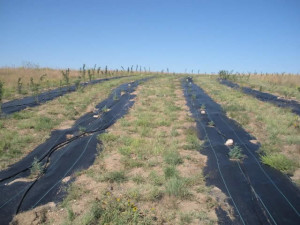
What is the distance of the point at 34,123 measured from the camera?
8.99 meters

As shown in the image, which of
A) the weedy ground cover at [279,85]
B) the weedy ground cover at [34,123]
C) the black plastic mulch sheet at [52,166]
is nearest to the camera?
the black plastic mulch sheet at [52,166]

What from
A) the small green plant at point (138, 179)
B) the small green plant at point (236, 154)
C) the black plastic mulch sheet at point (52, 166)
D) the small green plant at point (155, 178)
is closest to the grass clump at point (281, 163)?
the small green plant at point (236, 154)

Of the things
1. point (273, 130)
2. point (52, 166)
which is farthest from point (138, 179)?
point (273, 130)

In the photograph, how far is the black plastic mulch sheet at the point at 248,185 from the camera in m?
4.21

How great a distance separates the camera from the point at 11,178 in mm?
5516

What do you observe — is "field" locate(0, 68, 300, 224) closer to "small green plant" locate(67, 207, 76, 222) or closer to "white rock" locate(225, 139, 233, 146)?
"small green plant" locate(67, 207, 76, 222)

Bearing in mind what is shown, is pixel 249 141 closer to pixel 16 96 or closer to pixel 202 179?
pixel 202 179

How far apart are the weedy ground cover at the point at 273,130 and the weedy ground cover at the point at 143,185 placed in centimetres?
182

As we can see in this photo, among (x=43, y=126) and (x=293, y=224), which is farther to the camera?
(x=43, y=126)

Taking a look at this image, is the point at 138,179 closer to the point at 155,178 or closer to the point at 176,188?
the point at 155,178

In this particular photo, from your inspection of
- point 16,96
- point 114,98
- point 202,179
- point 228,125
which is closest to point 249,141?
point 228,125

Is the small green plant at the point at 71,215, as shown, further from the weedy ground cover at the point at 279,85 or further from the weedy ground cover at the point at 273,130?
the weedy ground cover at the point at 279,85

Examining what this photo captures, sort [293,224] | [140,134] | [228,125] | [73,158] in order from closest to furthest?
[293,224]
[73,158]
[140,134]
[228,125]

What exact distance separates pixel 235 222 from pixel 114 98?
1100cm
